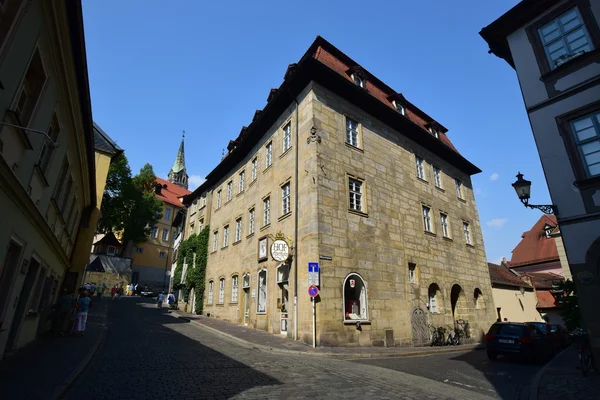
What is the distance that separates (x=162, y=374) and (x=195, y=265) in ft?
67.8

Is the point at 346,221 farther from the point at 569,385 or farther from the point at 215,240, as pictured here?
the point at 215,240

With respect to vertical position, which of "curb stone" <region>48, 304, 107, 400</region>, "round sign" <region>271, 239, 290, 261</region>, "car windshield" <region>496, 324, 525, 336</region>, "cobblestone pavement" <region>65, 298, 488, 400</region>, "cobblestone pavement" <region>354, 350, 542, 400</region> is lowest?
"cobblestone pavement" <region>354, 350, 542, 400</region>

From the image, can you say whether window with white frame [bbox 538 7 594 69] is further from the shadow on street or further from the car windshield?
the shadow on street

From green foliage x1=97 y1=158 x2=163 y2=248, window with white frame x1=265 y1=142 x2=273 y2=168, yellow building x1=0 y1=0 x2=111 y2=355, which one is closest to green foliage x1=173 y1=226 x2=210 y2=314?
window with white frame x1=265 y1=142 x2=273 y2=168

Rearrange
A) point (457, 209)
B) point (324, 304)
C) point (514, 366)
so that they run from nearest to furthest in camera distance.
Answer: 1. point (514, 366)
2. point (324, 304)
3. point (457, 209)

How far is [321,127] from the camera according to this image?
15.4 meters

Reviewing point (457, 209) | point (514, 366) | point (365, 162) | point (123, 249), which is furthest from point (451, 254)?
point (123, 249)

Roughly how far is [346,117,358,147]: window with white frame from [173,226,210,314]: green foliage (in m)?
15.1

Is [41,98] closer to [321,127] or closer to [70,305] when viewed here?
[70,305]

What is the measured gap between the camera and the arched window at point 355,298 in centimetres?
1388

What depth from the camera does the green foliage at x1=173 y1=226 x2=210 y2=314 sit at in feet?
82.4

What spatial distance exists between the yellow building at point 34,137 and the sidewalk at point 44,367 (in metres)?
0.49

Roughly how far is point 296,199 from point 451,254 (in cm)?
1136

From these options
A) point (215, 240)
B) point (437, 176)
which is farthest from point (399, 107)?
point (215, 240)
